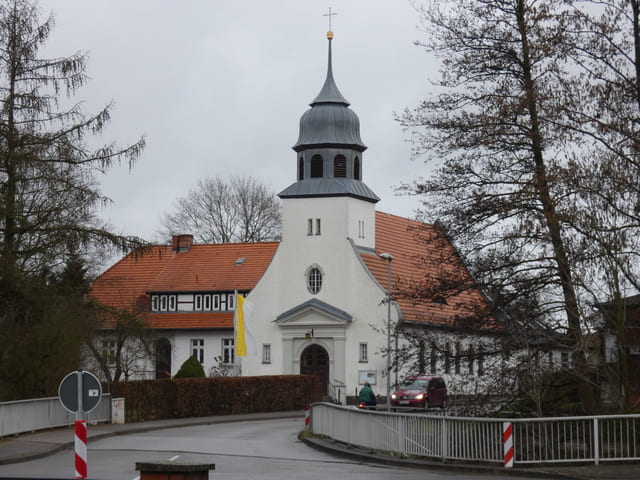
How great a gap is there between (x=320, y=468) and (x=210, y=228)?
5625cm

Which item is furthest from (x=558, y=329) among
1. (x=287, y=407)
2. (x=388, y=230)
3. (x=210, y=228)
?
(x=210, y=228)

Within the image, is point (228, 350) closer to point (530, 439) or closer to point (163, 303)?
point (163, 303)

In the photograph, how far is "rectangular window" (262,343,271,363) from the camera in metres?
56.9

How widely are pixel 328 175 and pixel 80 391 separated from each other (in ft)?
130

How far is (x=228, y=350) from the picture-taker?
6212cm

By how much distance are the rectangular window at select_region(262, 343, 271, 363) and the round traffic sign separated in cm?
3891

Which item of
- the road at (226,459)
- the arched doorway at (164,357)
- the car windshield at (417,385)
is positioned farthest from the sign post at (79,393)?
the arched doorway at (164,357)

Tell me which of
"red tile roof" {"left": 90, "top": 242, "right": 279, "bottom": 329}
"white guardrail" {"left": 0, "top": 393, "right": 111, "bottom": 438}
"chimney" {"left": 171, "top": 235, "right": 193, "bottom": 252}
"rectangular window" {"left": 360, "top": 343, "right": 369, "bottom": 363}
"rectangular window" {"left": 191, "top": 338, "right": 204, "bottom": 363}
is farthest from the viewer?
"chimney" {"left": 171, "top": 235, "right": 193, "bottom": 252}

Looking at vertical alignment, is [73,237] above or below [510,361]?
above

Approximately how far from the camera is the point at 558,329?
25797mm

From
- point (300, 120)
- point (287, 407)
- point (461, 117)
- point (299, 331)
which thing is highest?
point (300, 120)

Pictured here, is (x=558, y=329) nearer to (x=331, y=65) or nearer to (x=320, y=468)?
(x=320, y=468)

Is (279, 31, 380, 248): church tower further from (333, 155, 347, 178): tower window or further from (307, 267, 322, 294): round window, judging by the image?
(307, 267, 322, 294): round window

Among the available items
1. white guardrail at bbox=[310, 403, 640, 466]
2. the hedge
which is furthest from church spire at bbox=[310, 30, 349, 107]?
white guardrail at bbox=[310, 403, 640, 466]
